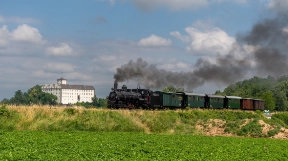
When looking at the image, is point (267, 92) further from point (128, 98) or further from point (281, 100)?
point (128, 98)

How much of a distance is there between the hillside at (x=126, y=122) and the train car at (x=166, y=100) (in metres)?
4.17

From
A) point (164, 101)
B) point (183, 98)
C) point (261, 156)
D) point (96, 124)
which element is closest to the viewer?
point (261, 156)

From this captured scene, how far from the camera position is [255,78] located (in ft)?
575

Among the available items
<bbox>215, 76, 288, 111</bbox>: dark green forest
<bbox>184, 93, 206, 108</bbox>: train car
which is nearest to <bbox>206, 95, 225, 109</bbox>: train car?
<bbox>184, 93, 206, 108</bbox>: train car

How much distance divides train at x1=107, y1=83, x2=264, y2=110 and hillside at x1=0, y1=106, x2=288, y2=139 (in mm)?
4410

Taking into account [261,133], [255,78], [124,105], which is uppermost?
[255,78]

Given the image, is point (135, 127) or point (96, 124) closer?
point (96, 124)

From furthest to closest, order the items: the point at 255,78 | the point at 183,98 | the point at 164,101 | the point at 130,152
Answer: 1. the point at 255,78
2. the point at 183,98
3. the point at 164,101
4. the point at 130,152

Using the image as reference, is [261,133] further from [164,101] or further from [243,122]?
[164,101]

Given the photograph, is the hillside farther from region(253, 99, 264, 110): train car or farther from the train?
region(253, 99, 264, 110): train car

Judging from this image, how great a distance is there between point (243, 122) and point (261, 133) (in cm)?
368

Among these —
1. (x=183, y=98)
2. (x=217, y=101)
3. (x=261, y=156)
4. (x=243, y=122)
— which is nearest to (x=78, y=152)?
(x=261, y=156)

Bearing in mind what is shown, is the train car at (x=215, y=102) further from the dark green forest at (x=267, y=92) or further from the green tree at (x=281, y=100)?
the green tree at (x=281, y=100)

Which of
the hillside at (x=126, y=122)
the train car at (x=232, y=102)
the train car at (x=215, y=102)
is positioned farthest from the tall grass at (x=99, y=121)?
the train car at (x=232, y=102)
